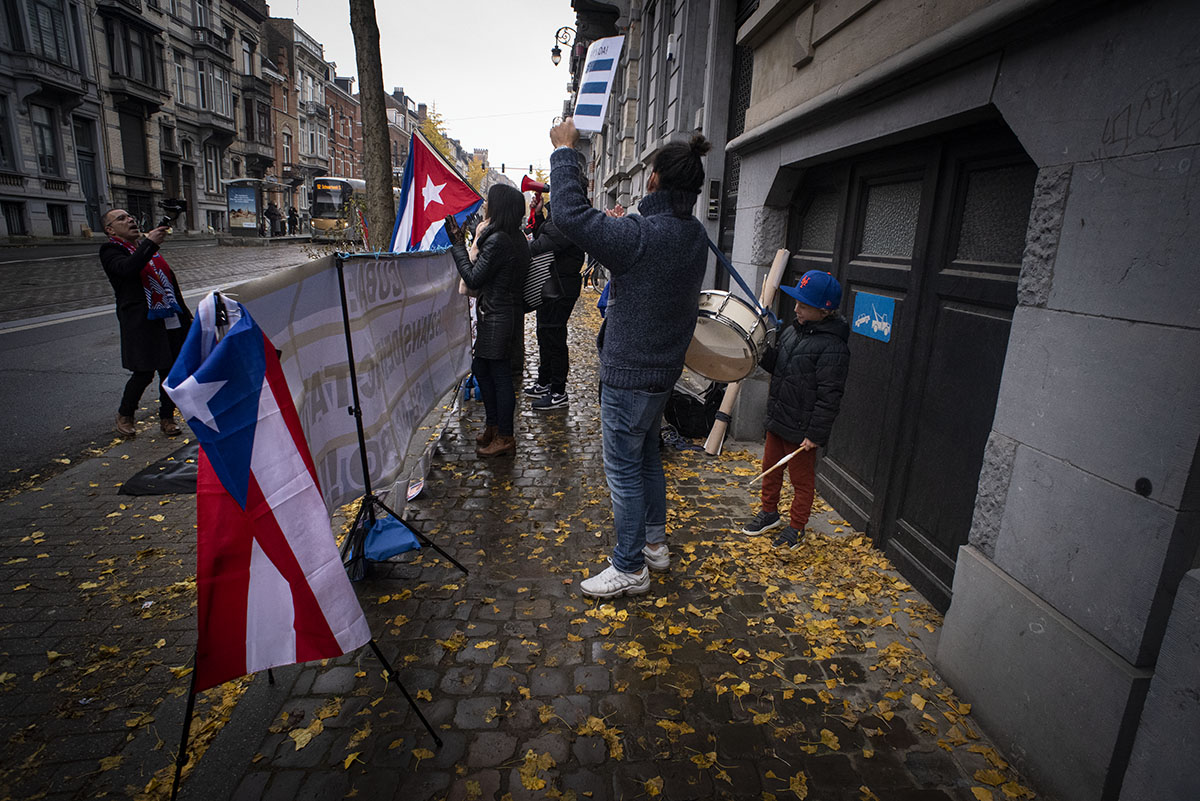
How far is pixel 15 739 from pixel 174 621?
803 millimetres

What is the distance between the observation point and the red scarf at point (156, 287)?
5.41 metres

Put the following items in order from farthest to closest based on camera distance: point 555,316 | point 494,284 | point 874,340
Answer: point 555,316
point 494,284
point 874,340

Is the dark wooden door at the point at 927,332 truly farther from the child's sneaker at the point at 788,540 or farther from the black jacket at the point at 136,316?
the black jacket at the point at 136,316

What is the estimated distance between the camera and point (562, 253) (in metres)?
6.89

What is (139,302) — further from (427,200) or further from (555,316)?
(555,316)

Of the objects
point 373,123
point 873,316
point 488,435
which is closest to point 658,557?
point 873,316

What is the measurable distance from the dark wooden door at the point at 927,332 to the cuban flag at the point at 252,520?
295 centimetres

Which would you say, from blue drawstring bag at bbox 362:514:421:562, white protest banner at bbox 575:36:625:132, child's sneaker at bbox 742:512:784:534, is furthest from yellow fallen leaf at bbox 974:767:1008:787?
white protest banner at bbox 575:36:625:132

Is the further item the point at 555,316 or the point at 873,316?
the point at 555,316

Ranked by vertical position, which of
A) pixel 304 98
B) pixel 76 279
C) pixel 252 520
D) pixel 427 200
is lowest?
pixel 76 279

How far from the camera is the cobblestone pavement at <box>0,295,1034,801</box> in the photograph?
7.50ft

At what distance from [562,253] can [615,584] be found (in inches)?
171

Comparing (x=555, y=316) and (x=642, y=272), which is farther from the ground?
(x=642, y=272)

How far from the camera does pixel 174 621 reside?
3.16m
